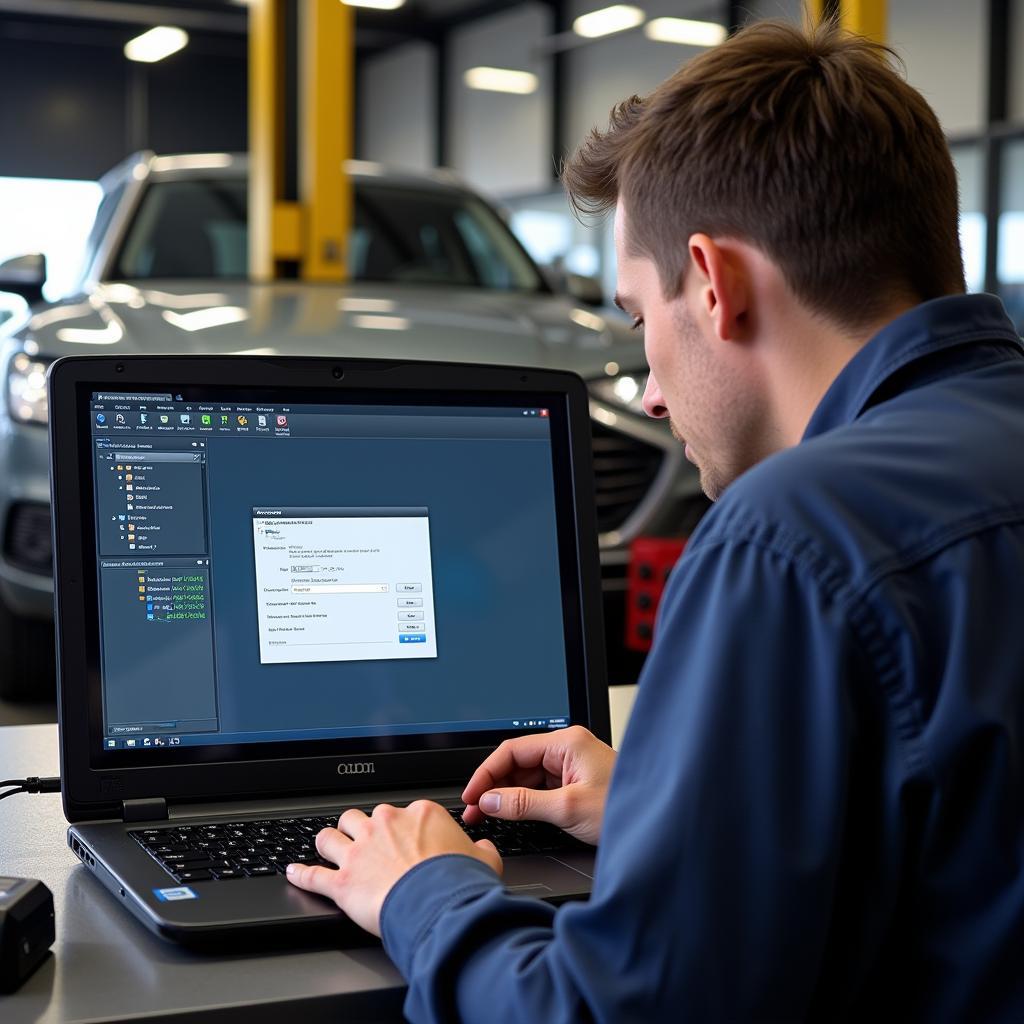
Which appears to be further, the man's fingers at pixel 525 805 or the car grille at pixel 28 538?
the car grille at pixel 28 538

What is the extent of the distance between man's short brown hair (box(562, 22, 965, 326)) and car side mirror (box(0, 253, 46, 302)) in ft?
11.5

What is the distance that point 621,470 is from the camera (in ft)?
12.2

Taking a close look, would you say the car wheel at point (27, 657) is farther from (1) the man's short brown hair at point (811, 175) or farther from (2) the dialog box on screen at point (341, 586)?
(1) the man's short brown hair at point (811, 175)

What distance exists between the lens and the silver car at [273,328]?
3387 mm

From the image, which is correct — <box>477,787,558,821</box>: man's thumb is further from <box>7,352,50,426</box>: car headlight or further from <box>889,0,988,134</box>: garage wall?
<box>889,0,988,134</box>: garage wall

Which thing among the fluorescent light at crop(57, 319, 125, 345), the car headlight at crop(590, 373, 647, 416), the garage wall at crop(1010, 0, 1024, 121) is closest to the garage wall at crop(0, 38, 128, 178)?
the garage wall at crop(1010, 0, 1024, 121)

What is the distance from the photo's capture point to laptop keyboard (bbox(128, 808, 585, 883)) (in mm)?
1103

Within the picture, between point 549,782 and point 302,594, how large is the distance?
274 millimetres

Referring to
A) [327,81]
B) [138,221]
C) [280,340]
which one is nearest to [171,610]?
[280,340]

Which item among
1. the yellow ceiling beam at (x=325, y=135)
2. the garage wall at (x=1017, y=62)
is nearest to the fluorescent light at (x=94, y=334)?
the yellow ceiling beam at (x=325, y=135)

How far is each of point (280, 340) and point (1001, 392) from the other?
2.68 m

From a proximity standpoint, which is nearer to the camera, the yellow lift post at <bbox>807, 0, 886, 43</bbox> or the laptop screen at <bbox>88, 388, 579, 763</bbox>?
the laptop screen at <bbox>88, 388, 579, 763</bbox>

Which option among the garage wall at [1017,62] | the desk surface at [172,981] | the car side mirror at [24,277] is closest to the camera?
the desk surface at [172,981]

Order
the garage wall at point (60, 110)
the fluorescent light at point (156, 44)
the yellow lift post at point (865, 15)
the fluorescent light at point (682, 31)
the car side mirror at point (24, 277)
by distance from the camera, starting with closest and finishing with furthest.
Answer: the car side mirror at point (24, 277) < the yellow lift post at point (865, 15) < the fluorescent light at point (682, 31) < the garage wall at point (60, 110) < the fluorescent light at point (156, 44)
